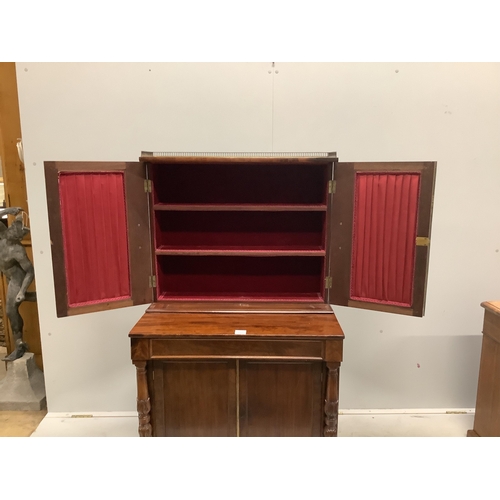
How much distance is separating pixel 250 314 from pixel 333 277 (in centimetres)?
45

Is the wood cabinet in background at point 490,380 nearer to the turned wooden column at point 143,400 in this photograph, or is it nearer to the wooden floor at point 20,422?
the turned wooden column at point 143,400

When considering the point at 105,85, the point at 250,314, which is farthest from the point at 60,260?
the point at 105,85

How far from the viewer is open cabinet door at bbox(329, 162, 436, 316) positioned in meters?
1.70

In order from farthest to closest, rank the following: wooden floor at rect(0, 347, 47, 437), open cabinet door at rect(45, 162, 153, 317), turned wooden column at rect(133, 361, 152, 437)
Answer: wooden floor at rect(0, 347, 47, 437), turned wooden column at rect(133, 361, 152, 437), open cabinet door at rect(45, 162, 153, 317)

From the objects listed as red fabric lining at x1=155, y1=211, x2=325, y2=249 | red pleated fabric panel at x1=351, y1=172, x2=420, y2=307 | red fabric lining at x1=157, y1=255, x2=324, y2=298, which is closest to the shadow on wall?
red fabric lining at x1=157, y1=255, x2=324, y2=298

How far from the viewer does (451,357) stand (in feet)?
8.27

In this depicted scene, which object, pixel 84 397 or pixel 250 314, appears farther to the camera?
pixel 84 397

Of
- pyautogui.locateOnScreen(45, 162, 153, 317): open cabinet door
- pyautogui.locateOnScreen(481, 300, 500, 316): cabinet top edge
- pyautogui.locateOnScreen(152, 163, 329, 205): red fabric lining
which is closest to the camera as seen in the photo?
pyautogui.locateOnScreen(45, 162, 153, 317): open cabinet door

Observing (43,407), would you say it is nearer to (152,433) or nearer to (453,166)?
(152,433)

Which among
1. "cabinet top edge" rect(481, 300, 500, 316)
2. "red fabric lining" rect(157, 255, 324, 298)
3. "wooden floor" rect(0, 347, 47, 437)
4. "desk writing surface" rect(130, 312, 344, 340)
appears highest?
"red fabric lining" rect(157, 255, 324, 298)

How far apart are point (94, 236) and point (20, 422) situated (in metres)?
1.52

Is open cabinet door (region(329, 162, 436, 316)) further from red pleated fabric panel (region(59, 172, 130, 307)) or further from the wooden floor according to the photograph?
the wooden floor

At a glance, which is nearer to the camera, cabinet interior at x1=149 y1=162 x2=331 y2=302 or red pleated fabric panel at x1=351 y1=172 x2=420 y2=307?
red pleated fabric panel at x1=351 y1=172 x2=420 y2=307

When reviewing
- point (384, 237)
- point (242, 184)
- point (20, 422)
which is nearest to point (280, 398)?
point (384, 237)
